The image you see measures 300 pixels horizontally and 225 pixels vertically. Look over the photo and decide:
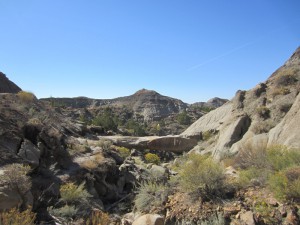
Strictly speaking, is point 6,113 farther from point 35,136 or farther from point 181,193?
point 181,193

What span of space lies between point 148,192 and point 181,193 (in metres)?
1.15

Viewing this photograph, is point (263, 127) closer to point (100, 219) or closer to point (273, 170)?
point (273, 170)

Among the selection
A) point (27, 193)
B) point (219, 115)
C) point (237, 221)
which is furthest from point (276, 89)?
point (27, 193)

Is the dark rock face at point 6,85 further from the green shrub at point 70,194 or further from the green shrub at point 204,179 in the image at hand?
the green shrub at point 204,179

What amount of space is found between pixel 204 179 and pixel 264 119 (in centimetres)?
1093

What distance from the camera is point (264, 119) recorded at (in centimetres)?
1762

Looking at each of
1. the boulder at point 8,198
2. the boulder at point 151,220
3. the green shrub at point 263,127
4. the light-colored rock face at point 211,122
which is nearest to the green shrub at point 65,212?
the boulder at point 8,198

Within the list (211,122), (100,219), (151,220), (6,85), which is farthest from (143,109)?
(100,219)

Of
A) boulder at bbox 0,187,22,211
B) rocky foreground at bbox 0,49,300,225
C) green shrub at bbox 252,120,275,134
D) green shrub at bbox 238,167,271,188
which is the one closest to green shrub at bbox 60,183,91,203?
rocky foreground at bbox 0,49,300,225

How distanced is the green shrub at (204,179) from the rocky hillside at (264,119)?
5037 mm

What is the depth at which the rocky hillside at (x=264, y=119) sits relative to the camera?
45.3 feet

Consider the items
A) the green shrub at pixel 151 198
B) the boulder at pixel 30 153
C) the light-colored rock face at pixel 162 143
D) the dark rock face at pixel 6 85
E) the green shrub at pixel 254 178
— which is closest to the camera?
the green shrub at pixel 254 178

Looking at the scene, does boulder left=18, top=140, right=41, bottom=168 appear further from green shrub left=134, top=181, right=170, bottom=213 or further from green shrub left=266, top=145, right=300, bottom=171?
green shrub left=266, top=145, right=300, bottom=171

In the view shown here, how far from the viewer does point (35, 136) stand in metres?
12.4
